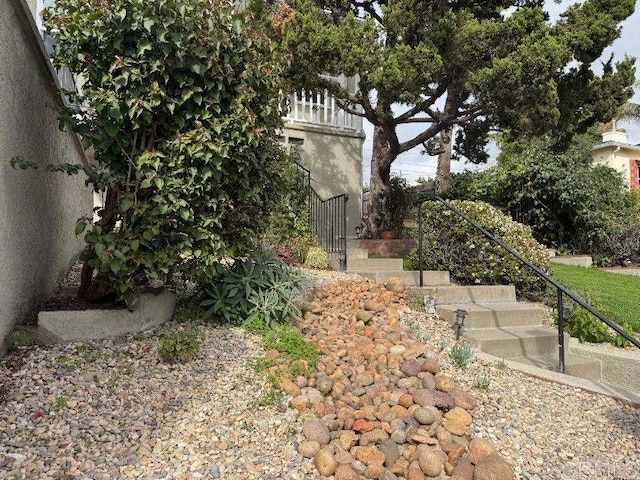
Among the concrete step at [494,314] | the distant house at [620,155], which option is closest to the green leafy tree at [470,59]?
the concrete step at [494,314]

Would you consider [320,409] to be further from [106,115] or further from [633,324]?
[633,324]

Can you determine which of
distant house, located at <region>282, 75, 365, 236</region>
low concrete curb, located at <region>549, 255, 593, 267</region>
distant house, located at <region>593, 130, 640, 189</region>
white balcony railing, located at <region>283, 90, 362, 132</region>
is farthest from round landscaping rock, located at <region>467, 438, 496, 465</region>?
distant house, located at <region>593, 130, 640, 189</region>

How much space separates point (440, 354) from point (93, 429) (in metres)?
2.57

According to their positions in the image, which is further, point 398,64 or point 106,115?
point 398,64

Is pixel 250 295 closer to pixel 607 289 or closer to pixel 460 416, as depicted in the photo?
pixel 460 416

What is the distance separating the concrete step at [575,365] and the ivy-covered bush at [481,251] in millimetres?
1352

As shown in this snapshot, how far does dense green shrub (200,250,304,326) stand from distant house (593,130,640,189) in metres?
19.4

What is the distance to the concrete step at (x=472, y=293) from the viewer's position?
497 cm

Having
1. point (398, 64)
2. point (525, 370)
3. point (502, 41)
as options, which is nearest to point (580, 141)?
point (502, 41)

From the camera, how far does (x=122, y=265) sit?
9.73 ft

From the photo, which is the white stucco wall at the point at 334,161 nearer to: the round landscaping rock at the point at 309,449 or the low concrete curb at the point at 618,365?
the low concrete curb at the point at 618,365

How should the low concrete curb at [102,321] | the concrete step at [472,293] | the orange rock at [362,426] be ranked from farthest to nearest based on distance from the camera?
the concrete step at [472,293], the low concrete curb at [102,321], the orange rock at [362,426]

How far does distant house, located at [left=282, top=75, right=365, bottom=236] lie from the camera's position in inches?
423

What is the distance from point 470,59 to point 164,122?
5.47 m
